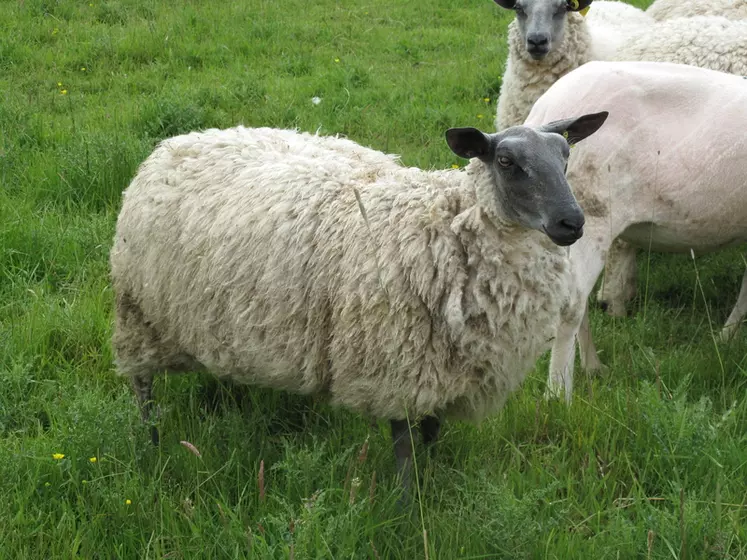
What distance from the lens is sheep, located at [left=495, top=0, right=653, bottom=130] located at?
200 inches

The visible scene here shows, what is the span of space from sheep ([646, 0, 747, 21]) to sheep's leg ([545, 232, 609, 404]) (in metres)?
3.41

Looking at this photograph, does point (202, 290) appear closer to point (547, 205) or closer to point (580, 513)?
point (547, 205)

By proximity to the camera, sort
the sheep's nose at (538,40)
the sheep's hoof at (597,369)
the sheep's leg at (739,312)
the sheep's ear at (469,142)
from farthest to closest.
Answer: the sheep's nose at (538,40) → the sheep's leg at (739,312) → the sheep's hoof at (597,369) → the sheep's ear at (469,142)

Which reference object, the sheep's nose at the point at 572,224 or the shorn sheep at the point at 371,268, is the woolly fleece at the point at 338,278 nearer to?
the shorn sheep at the point at 371,268

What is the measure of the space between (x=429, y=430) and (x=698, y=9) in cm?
468

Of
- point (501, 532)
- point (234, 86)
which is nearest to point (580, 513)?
point (501, 532)

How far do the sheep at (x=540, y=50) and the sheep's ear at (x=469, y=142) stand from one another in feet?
8.01

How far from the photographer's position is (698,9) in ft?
20.8

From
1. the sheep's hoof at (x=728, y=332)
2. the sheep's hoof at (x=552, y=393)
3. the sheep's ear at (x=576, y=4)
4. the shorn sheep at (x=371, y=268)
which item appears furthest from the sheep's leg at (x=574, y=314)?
the sheep's ear at (x=576, y=4)

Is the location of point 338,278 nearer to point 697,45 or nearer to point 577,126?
point 577,126

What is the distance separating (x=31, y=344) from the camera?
3.83 metres

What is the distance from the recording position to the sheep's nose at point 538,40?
16.4 ft

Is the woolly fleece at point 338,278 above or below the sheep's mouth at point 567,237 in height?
below

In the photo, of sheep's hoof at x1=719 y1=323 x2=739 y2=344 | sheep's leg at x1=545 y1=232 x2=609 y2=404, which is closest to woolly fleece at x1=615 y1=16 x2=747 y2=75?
sheep's hoof at x1=719 y1=323 x2=739 y2=344
